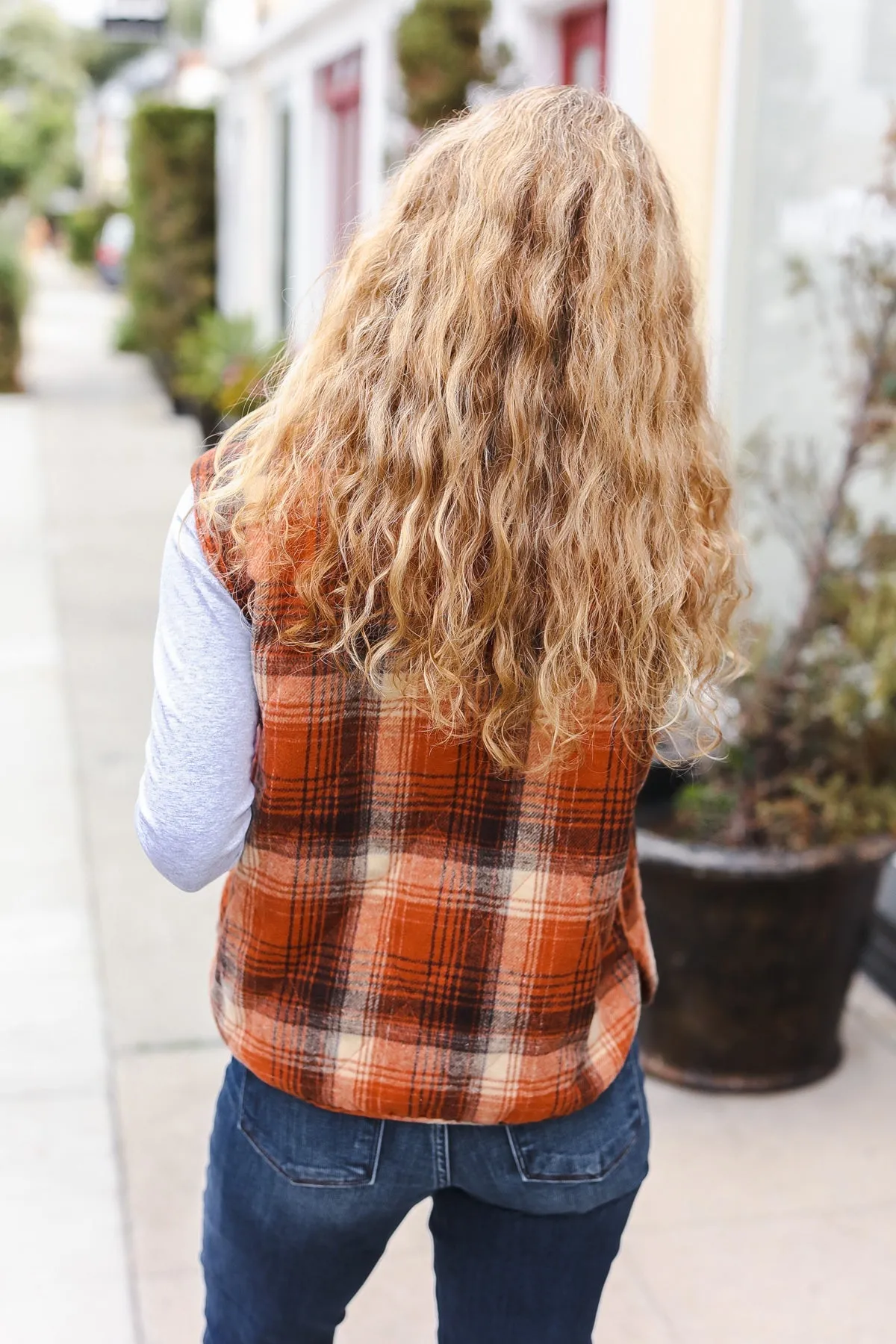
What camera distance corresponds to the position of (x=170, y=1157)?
3.12 m

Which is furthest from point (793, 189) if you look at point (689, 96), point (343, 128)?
point (343, 128)

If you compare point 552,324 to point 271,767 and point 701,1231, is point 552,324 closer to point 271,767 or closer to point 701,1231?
point 271,767

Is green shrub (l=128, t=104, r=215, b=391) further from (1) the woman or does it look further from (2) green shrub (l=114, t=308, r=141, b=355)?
(1) the woman

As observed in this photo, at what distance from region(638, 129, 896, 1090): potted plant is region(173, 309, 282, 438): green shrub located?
677 cm

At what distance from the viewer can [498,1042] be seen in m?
1.42

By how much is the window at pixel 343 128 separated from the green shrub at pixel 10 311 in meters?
4.47

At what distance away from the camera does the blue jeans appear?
4.75 ft

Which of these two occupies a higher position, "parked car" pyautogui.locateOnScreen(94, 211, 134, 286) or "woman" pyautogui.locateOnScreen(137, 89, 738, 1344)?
"parked car" pyautogui.locateOnScreen(94, 211, 134, 286)

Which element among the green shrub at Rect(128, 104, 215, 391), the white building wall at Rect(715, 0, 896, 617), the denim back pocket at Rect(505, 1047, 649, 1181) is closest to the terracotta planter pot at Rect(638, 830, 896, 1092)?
the white building wall at Rect(715, 0, 896, 617)

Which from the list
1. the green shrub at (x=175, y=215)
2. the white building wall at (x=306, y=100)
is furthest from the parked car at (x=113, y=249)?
the white building wall at (x=306, y=100)

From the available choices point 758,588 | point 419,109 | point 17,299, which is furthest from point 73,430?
point 758,588

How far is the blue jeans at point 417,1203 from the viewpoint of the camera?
1.45 metres

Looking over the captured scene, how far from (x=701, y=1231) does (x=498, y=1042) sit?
5.71 feet

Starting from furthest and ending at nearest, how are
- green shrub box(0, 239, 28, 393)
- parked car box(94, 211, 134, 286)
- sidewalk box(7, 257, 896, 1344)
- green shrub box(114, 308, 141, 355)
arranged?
parked car box(94, 211, 134, 286), green shrub box(114, 308, 141, 355), green shrub box(0, 239, 28, 393), sidewalk box(7, 257, 896, 1344)
